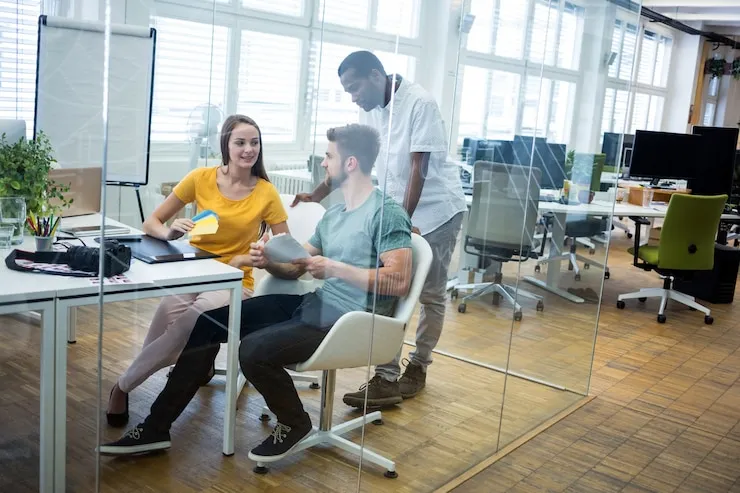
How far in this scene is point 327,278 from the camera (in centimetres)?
213

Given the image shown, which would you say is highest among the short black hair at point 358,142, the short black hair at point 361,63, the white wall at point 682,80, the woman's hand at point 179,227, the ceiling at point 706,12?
the ceiling at point 706,12

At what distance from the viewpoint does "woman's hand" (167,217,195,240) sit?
72.5 inches

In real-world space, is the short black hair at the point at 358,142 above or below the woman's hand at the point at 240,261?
above

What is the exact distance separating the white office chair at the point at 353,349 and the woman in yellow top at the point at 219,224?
0.68 feet

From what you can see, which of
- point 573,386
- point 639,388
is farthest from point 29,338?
point 639,388

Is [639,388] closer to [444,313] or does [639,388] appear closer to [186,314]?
[444,313]

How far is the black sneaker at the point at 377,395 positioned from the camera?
7.64 feet

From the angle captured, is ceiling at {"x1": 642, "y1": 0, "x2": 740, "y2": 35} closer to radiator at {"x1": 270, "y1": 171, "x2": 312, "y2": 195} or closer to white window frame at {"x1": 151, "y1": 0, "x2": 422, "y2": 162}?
white window frame at {"x1": 151, "y1": 0, "x2": 422, "y2": 162}

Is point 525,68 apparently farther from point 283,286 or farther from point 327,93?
point 283,286

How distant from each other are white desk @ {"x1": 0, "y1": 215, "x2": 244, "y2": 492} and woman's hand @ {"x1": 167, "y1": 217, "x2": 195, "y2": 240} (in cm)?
7

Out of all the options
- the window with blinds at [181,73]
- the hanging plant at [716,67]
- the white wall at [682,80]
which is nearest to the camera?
the window with blinds at [181,73]

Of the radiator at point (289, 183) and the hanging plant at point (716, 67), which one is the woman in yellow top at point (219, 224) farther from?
the hanging plant at point (716, 67)

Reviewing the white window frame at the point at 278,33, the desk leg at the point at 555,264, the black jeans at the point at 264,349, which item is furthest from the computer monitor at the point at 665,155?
the black jeans at the point at 264,349

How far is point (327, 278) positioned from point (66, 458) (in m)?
0.79
